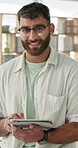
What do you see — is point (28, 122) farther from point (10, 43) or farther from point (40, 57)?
point (10, 43)

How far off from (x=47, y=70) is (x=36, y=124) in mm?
450

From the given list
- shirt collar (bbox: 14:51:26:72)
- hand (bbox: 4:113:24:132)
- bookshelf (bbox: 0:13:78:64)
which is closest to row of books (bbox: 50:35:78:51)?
bookshelf (bbox: 0:13:78:64)

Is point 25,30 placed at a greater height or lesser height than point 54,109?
greater

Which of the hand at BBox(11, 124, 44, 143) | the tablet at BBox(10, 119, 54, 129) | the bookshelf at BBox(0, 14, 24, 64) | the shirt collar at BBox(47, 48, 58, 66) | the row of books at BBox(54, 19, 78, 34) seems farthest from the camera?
the row of books at BBox(54, 19, 78, 34)

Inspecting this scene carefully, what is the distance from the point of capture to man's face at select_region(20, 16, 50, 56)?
1.91 m

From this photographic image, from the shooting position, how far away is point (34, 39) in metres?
1.90

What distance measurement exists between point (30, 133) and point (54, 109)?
0.86 feet

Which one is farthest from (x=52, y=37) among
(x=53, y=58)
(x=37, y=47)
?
(x=37, y=47)

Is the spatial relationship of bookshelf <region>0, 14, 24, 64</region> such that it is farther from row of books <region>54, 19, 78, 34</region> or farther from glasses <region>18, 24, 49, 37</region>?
glasses <region>18, 24, 49, 37</region>

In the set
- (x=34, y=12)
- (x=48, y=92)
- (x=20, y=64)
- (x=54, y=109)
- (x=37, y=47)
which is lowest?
(x=54, y=109)

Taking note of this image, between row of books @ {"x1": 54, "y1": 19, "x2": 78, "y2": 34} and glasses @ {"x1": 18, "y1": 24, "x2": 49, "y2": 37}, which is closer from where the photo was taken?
glasses @ {"x1": 18, "y1": 24, "x2": 49, "y2": 37}

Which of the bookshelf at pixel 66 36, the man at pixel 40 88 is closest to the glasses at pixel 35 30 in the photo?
the man at pixel 40 88

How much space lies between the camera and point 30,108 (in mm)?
1976

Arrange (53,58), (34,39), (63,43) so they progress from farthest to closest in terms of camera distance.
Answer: (63,43), (53,58), (34,39)
